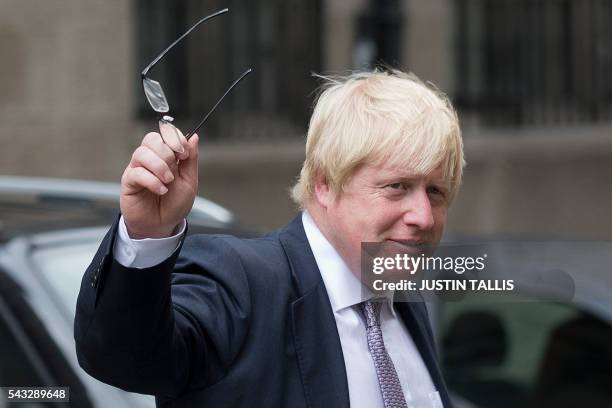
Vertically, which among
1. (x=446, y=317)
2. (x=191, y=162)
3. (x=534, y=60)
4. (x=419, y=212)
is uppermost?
(x=534, y=60)

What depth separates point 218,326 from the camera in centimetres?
204

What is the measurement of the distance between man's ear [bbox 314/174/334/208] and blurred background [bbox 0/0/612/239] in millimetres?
7118

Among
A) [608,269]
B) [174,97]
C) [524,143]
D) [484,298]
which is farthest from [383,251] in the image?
[524,143]

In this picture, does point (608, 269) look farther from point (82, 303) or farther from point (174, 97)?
point (174, 97)

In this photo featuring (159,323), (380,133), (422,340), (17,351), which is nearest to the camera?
(159,323)

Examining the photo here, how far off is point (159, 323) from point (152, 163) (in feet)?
0.83

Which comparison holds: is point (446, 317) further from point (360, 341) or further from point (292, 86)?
point (292, 86)

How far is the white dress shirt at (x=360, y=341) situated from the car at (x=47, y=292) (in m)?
1.02

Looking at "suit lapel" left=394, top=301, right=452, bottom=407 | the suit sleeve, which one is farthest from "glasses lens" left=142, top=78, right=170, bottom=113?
"suit lapel" left=394, top=301, right=452, bottom=407

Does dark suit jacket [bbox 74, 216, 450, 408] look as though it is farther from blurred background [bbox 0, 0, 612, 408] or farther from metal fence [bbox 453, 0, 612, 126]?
metal fence [bbox 453, 0, 612, 126]

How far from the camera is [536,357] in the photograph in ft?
16.2

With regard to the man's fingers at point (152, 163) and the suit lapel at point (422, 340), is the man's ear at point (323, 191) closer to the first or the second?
the suit lapel at point (422, 340)

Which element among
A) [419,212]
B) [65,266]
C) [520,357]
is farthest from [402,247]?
[520,357]

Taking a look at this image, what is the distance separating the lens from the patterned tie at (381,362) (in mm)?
2143
